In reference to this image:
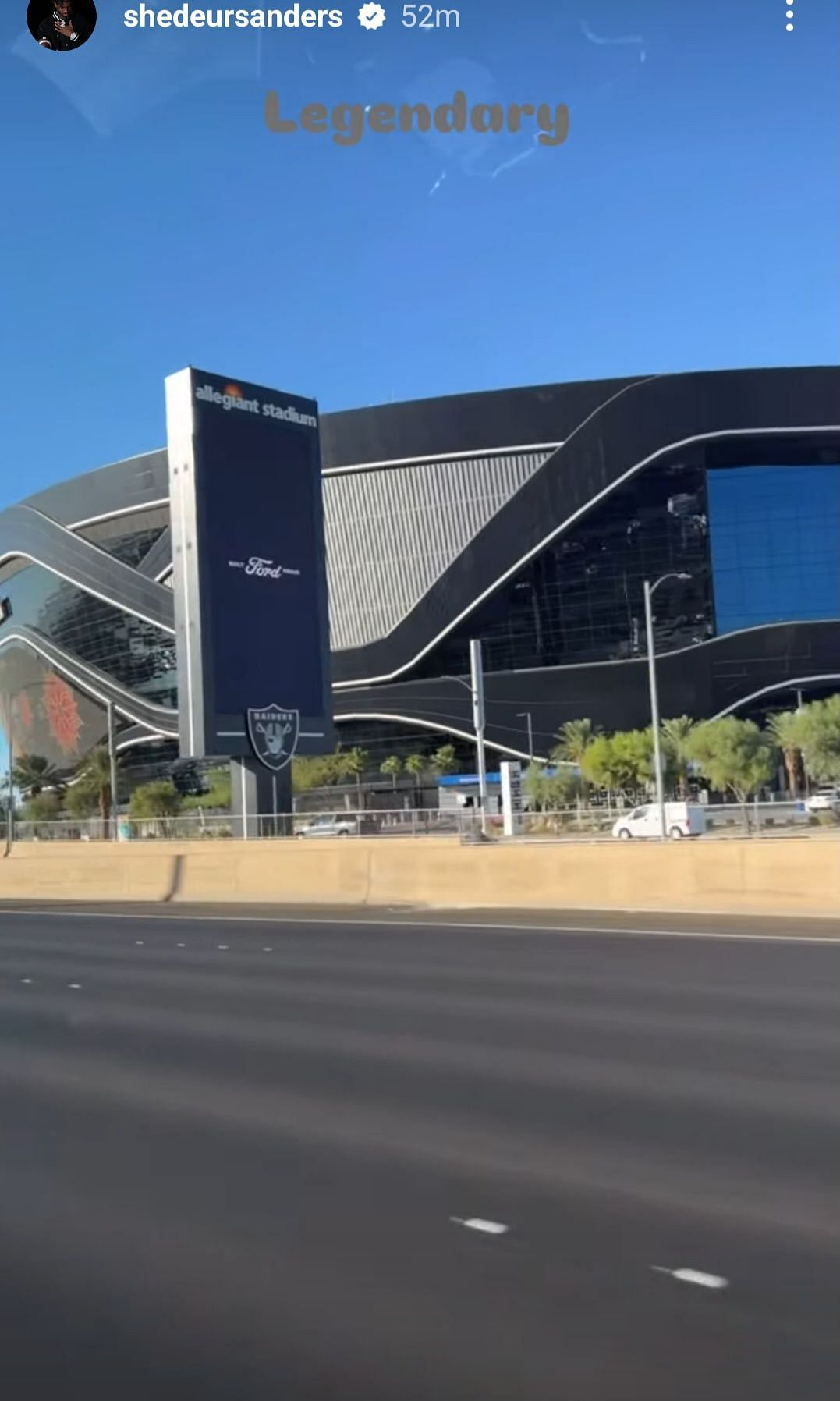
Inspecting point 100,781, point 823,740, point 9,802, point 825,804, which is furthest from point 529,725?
point 9,802

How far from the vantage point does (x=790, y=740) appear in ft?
222

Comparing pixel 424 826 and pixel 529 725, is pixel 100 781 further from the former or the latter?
pixel 424 826

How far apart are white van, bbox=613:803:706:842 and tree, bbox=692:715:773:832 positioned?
17.2m

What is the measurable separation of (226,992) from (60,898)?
22759mm

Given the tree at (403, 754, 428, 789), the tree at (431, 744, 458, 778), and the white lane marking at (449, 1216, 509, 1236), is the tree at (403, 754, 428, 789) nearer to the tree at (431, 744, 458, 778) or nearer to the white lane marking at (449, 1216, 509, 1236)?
the tree at (431, 744, 458, 778)

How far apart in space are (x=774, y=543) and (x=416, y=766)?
2785 cm

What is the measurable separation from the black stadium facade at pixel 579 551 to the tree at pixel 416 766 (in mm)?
2660

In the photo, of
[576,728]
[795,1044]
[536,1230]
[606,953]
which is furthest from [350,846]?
[576,728]

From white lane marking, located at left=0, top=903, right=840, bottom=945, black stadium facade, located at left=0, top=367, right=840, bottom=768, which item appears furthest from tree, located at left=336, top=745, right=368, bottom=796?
white lane marking, located at left=0, top=903, right=840, bottom=945

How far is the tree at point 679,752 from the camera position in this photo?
6750cm

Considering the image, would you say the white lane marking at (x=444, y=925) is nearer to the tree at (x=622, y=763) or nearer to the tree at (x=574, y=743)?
the tree at (x=622, y=763)

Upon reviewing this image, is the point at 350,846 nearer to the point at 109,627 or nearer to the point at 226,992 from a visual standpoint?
the point at 226,992

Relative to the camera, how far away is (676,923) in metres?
21.4

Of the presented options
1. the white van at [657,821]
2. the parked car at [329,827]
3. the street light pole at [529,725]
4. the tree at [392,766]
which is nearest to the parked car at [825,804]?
the white van at [657,821]
